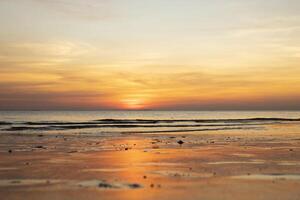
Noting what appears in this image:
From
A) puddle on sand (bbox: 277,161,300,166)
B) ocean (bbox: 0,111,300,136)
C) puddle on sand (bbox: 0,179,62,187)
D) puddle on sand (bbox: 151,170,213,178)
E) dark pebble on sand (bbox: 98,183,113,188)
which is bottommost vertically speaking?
dark pebble on sand (bbox: 98,183,113,188)

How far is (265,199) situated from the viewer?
32.4ft

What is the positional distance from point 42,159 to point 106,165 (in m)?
3.61

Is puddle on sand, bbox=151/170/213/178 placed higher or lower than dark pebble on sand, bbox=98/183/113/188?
higher

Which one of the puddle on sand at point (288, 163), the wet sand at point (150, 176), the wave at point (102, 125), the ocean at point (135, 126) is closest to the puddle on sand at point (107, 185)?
the wet sand at point (150, 176)

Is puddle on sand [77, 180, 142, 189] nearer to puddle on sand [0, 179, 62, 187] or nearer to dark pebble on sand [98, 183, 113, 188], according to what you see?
dark pebble on sand [98, 183, 113, 188]

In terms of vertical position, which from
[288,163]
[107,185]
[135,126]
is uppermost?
[135,126]

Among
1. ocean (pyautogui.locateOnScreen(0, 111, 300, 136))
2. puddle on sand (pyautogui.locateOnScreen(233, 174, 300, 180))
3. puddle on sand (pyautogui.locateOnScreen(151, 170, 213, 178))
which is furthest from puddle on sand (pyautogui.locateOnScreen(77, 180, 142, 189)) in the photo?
ocean (pyautogui.locateOnScreen(0, 111, 300, 136))

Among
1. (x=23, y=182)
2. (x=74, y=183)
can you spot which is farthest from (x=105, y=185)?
(x=23, y=182)

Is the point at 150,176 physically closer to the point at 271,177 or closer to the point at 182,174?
the point at 182,174

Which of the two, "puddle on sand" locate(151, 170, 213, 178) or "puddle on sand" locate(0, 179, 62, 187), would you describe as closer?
"puddle on sand" locate(0, 179, 62, 187)

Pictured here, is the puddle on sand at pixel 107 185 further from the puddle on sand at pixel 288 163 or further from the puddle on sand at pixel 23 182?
the puddle on sand at pixel 288 163

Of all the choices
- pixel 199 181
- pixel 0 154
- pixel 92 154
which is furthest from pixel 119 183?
pixel 0 154

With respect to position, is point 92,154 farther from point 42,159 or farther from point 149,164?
point 149,164

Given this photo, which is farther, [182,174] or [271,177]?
[182,174]
